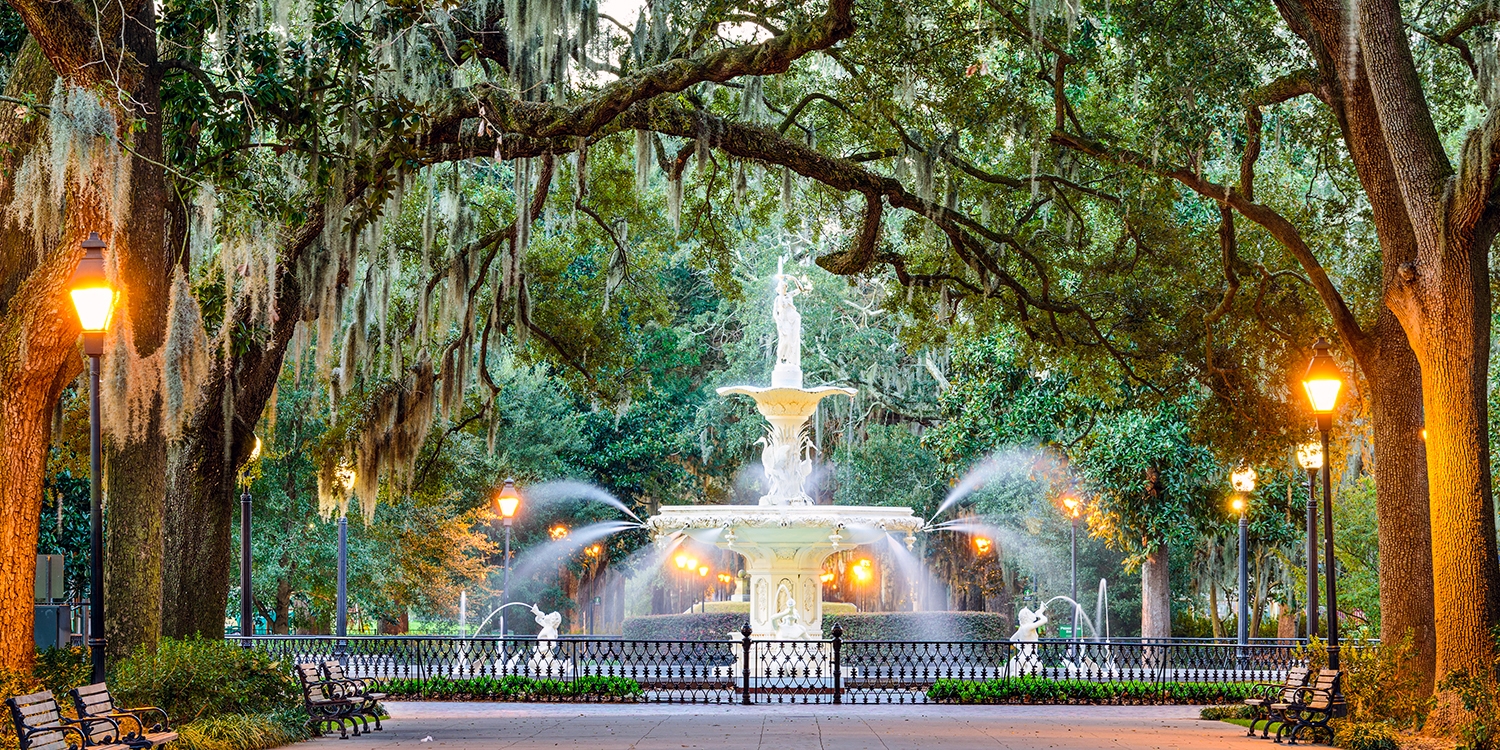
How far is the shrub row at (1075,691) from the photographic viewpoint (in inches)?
784

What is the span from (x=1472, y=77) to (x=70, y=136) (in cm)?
1498

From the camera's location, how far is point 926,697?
19984mm

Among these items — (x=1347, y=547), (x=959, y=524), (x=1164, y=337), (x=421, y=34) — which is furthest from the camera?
(x=959, y=524)

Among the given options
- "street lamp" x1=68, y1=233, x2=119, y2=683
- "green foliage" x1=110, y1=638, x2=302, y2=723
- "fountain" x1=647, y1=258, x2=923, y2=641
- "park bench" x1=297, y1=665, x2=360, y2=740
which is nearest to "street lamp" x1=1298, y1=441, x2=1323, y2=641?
"fountain" x1=647, y1=258, x2=923, y2=641

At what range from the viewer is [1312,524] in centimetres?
1678

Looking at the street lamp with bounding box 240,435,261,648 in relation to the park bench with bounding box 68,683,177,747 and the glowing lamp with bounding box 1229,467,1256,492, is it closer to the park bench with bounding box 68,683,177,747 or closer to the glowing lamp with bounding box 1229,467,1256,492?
the park bench with bounding box 68,683,177,747

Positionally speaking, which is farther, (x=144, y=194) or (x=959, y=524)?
(x=959, y=524)

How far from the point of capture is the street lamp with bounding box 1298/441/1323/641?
16.9m

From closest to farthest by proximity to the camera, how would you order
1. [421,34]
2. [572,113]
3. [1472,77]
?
[572,113], [421,34], [1472,77]

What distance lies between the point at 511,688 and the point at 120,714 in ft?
33.6

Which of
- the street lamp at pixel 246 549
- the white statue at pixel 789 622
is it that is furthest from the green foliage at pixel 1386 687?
the street lamp at pixel 246 549

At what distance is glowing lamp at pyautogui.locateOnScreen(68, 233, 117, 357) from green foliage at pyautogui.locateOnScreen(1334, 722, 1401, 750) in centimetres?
1072

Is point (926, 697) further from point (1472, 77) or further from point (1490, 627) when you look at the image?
point (1472, 77)

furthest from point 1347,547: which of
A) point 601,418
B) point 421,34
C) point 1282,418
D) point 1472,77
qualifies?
point 421,34
